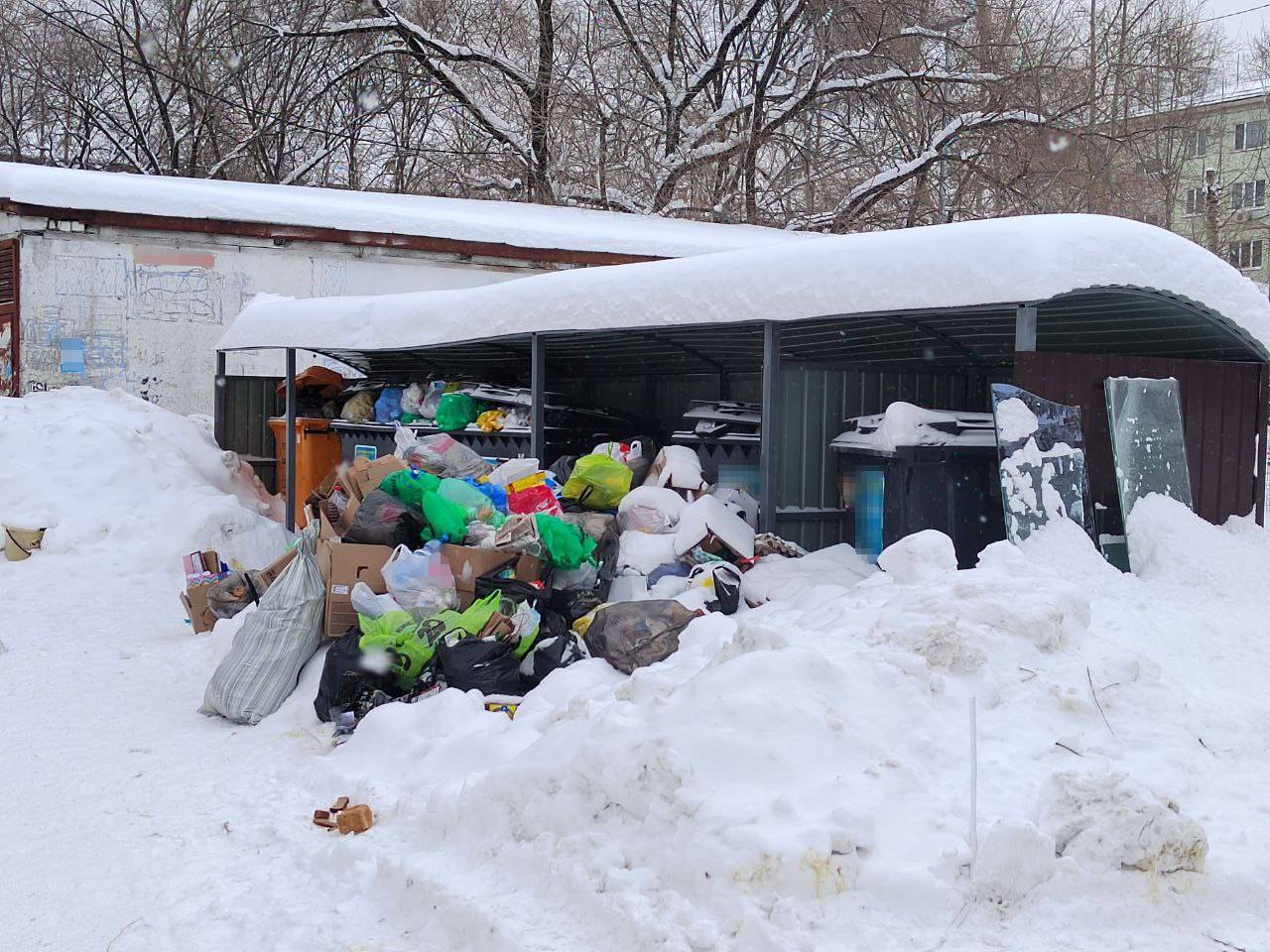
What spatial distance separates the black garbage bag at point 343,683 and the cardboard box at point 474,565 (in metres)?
0.84

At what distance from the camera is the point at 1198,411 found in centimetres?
710

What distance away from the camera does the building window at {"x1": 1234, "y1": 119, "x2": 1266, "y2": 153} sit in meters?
35.8

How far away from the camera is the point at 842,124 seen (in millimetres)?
23250

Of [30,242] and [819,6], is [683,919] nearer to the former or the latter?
[30,242]

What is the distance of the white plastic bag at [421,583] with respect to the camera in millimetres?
6426

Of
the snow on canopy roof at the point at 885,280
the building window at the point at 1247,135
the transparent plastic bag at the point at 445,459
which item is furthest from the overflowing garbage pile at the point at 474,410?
the building window at the point at 1247,135

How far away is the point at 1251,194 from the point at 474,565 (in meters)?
35.9

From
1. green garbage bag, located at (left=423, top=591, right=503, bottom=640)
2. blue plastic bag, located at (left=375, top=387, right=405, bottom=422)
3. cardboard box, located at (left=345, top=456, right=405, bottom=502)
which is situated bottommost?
green garbage bag, located at (left=423, top=591, right=503, bottom=640)

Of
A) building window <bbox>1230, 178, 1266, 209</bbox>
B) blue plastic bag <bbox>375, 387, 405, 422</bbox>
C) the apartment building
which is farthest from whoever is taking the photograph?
building window <bbox>1230, 178, 1266, 209</bbox>

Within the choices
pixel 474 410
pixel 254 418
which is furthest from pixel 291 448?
pixel 474 410

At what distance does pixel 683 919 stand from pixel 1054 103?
2208 cm

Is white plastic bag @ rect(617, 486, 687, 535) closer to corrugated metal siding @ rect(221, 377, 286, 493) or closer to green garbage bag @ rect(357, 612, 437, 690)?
green garbage bag @ rect(357, 612, 437, 690)

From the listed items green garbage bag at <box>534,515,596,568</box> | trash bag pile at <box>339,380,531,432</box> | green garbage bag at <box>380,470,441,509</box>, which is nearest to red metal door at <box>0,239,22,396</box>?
trash bag pile at <box>339,380,531,432</box>

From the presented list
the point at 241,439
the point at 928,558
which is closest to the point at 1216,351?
the point at 928,558
